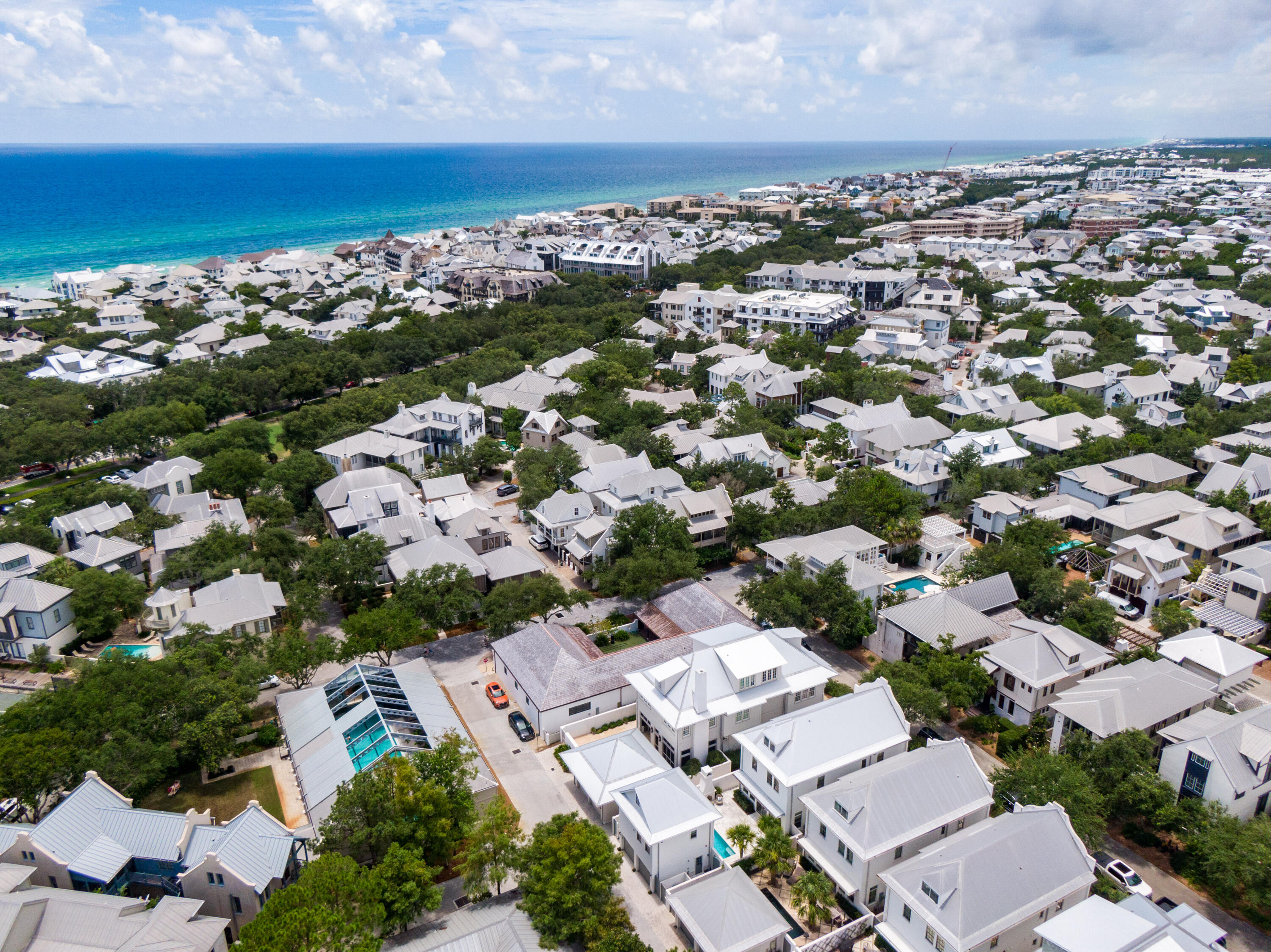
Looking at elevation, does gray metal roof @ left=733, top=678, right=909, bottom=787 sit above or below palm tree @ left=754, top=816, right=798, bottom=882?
above

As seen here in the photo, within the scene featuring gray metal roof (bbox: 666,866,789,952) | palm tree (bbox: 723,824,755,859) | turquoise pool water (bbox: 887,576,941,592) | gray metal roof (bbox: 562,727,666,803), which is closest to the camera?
gray metal roof (bbox: 666,866,789,952)

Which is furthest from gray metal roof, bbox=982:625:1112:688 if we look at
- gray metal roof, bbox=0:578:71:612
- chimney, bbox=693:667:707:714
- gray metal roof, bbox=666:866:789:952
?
gray metal roof, bbox=0:578:71:612

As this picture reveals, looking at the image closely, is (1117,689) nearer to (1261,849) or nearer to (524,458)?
(1261,849)

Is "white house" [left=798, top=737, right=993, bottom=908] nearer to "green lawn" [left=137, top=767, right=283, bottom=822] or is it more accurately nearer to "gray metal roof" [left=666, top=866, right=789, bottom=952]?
"gray metal roof" [left=666, top=866, right=789, bottom=952]

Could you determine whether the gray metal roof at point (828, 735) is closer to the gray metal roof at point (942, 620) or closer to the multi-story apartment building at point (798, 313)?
the gray metal roof at point (942, 620)

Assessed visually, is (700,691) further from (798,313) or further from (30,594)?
(798,313)

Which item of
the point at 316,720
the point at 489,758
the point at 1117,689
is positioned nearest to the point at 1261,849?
the point at 1117,689

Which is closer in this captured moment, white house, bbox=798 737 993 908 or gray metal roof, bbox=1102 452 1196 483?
white house, bbox=798 737 993 908
